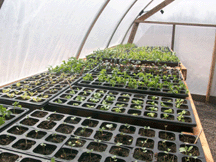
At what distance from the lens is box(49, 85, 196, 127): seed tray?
5.32 feet

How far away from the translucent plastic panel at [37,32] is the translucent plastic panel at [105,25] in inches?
25.6

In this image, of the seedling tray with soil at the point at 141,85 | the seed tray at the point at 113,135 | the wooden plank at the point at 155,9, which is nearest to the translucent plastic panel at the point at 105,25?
the wooden plank at the point at 155,9

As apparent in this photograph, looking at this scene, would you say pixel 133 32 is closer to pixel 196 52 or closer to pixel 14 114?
pixel 196 52

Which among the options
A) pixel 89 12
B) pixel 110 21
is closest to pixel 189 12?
pixel 110 21

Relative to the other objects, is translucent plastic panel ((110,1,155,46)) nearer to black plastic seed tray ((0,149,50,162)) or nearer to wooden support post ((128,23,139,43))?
wooden support post ((128,23,139,43))

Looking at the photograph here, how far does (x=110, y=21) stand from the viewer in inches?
204

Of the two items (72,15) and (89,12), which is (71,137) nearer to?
(72,15)

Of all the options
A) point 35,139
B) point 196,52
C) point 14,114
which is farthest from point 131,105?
point 196,52

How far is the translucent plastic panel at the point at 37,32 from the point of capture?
7.17ft

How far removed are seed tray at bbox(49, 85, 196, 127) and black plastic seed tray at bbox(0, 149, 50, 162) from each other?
0.67 m

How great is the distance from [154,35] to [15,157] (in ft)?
20.8

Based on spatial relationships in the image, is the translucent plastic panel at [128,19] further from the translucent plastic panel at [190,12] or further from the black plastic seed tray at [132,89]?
the black plastic seed tray at [132,89]

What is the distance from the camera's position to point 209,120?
4.99 meters

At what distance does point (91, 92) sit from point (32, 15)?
1.25 meters
